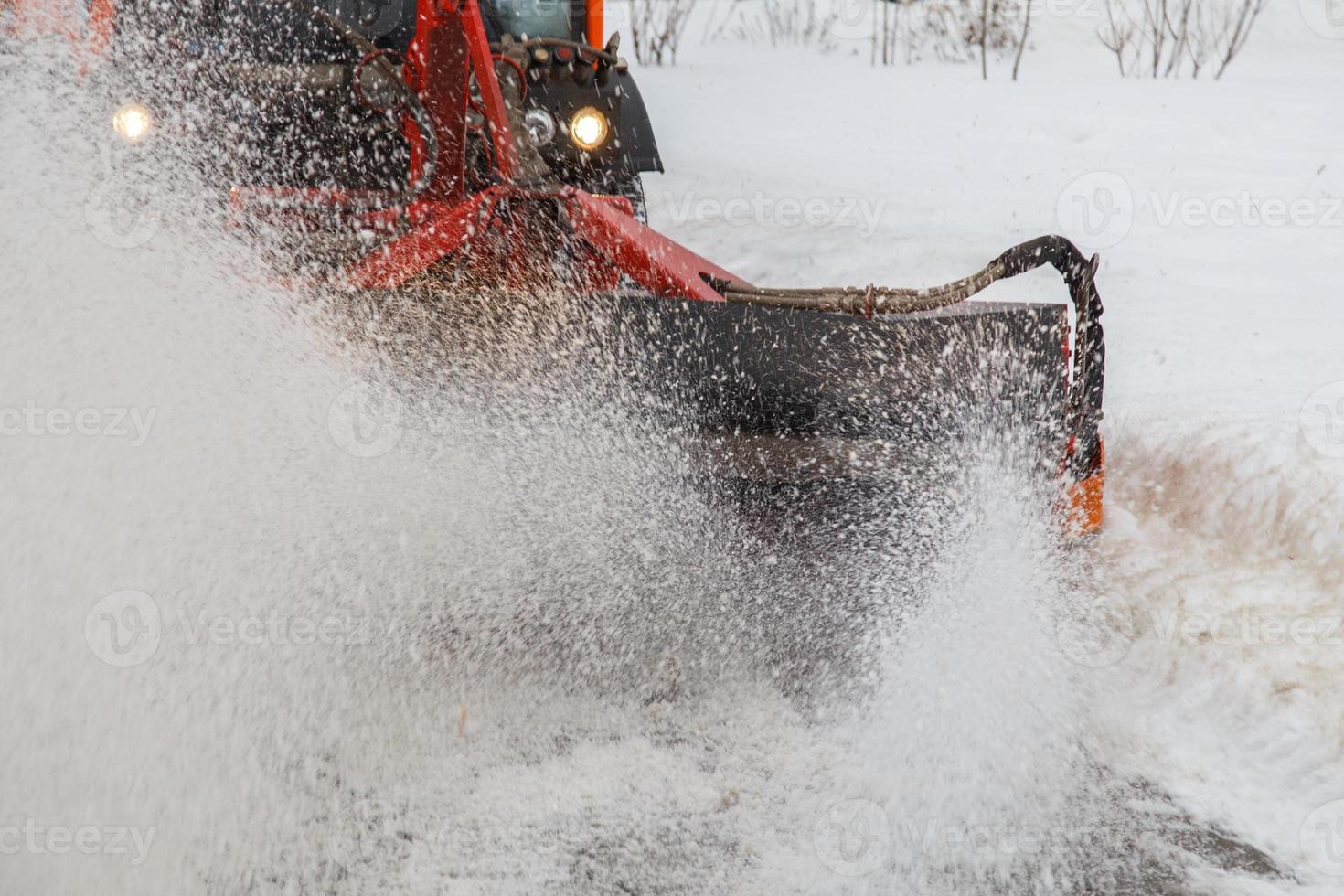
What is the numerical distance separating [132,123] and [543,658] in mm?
1910

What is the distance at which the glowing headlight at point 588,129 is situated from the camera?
3799 mm

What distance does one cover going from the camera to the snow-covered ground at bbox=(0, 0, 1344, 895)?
1.92 meters

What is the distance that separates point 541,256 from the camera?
102 inches

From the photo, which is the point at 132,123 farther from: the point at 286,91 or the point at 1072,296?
the point at 1072,296

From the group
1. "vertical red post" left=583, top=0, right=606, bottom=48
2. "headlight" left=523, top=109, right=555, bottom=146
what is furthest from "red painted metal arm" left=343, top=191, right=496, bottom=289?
"vertical red post" left=583, top=0, right=606, bottom=48

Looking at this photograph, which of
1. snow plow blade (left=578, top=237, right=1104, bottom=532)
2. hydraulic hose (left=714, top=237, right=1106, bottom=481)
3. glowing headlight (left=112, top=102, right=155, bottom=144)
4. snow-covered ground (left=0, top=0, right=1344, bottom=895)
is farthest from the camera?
glowing headlight (left=112, top=102, right=155, bottom=144)

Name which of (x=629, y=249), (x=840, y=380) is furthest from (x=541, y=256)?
(x=840, y=380)

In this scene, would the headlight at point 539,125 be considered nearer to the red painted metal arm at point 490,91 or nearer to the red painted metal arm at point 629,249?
the red painted metal arm at point 490,91

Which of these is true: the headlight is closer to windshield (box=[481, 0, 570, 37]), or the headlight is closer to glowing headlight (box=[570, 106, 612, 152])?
glowing headlight (box=[570, 106, 612, 152])

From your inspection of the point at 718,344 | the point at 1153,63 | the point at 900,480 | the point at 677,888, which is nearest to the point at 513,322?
the point at 718,344

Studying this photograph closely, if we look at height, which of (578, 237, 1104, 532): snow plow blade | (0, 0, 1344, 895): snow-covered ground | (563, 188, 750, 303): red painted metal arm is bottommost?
(0, 0, 1344, 895): snow-covered ground

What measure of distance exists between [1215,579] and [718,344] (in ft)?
4.47

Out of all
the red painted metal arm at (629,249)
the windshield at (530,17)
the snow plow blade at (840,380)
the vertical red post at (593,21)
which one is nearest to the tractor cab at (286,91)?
the windshield at (530,17)

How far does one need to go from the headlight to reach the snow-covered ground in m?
1.32
